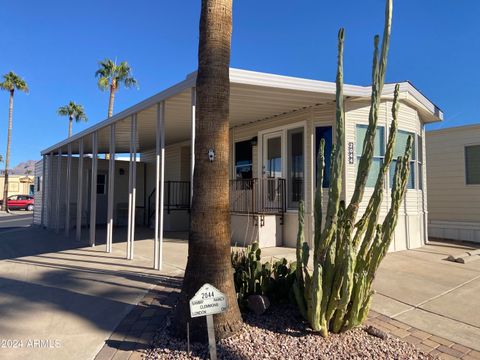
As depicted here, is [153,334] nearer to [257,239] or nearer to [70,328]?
[70,328]

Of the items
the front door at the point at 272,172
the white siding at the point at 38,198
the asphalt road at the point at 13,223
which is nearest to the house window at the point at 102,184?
the white siding at the point at 38,198

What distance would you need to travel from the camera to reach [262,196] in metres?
9.97

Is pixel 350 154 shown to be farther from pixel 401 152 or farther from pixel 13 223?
pixel 13 223

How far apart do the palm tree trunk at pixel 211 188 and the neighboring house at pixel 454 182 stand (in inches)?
394

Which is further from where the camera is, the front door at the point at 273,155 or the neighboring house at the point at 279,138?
the front door at the point at 273,155

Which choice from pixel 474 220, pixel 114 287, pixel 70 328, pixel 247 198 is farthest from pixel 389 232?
pixel 474 220

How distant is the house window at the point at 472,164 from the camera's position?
11172 mm

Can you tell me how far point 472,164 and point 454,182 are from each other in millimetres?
755

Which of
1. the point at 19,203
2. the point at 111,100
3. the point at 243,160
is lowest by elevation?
the point at 19,203

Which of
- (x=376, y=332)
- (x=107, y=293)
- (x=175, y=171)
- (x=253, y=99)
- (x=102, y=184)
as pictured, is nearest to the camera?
(x=376, y=332)

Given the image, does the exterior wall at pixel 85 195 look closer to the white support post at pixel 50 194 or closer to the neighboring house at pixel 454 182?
the white support post at pixel 50 194

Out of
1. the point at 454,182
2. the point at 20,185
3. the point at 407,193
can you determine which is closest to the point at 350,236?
the point at 407,193

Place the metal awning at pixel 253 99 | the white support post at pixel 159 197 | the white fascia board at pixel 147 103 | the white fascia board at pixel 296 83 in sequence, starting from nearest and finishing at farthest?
the white fascia board at pixel 296 83
the white fascia board at pixel 147 103
the metal awning at pixel 253 99
the white support post at pixel 159 197

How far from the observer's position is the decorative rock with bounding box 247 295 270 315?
430 centimetres
